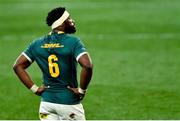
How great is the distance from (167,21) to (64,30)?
2477 cm

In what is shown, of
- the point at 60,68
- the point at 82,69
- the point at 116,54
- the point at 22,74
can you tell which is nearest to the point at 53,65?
the point at 60,68

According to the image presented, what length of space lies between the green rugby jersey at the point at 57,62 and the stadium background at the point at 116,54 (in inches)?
203

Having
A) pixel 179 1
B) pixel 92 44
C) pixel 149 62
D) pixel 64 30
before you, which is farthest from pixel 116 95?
pixel 179 1

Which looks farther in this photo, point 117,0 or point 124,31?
point 117,0

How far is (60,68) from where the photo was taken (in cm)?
1178

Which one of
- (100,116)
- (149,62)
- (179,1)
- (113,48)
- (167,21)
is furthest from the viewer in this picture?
(179,1)

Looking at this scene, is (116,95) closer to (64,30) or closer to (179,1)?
(64,30)

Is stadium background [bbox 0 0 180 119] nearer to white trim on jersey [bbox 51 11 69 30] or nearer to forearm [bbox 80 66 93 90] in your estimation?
forearm [bbox 80 66 93 90]

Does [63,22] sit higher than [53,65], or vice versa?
[63,22]

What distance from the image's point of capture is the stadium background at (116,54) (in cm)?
1806

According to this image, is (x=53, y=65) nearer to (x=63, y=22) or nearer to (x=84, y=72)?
(x=84, y=72)

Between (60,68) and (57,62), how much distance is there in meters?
0.11

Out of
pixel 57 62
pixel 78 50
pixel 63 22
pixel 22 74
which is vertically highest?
pixel 63 22

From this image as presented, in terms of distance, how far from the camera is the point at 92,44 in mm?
29047
